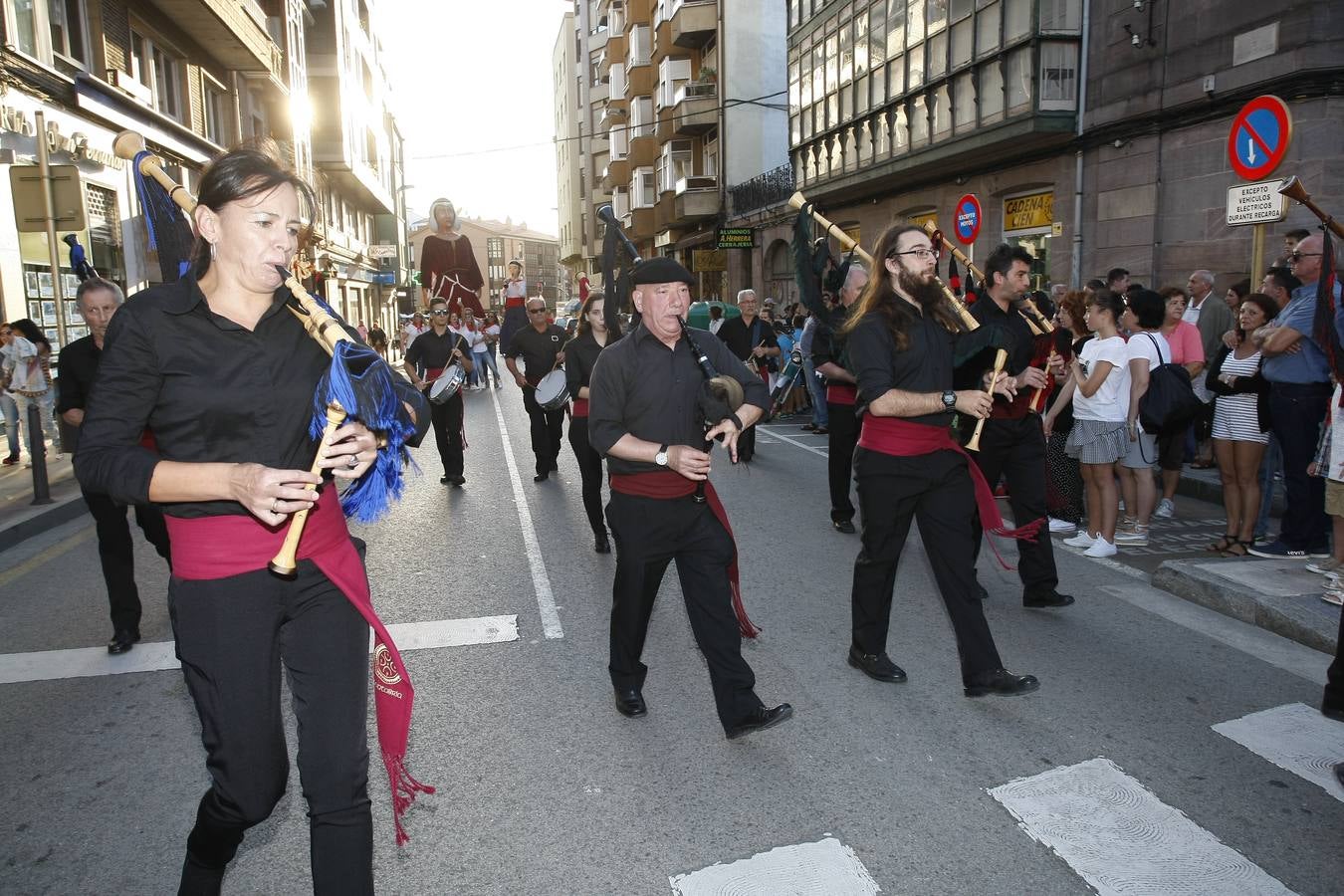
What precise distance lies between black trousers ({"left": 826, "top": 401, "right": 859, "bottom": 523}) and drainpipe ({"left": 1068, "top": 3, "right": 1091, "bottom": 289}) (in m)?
9.58

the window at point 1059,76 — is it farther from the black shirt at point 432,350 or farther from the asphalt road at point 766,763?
the asphalt road at point 766,763

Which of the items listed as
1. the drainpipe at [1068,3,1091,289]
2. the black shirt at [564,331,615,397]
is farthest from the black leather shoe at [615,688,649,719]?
the drainpipe at [1068,3,1091,289]

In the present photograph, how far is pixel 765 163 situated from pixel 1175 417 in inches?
1136

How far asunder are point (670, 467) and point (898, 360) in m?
1.22

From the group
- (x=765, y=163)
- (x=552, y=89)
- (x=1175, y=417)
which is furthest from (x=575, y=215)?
(x=1175, y=417)

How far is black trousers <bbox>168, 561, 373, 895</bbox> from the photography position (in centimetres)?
228

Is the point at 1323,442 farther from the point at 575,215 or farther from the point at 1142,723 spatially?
the point at 575,215

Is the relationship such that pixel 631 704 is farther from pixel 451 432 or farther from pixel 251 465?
pixel 451 432

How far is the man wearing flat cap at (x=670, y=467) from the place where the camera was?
12.5 ft

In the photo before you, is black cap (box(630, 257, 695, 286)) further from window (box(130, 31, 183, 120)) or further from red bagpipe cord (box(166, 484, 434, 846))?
window (box(130, 31, 183, 120))

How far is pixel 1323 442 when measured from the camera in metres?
6.00

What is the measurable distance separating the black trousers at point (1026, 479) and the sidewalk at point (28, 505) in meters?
7.55

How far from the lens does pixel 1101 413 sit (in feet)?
22.4

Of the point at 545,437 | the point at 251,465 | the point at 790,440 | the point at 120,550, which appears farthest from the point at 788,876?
the point at 790,440
